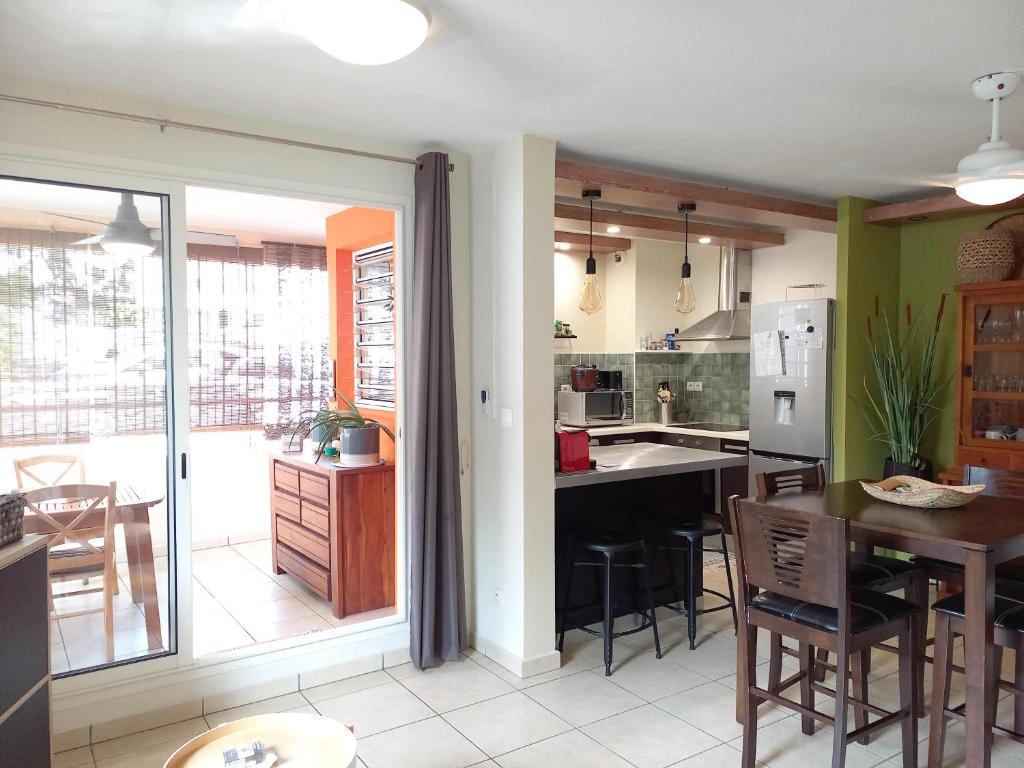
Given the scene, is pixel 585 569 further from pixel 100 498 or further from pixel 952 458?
pixel 952 458

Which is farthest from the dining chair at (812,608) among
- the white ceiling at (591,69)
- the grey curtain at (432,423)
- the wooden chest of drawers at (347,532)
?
the wooden chest of drawers at (347,532)

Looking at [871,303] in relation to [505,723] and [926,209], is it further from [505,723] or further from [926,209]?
[505,723]

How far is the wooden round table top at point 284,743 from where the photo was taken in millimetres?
1896

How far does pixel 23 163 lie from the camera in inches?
108

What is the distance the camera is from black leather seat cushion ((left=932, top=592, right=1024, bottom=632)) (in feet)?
7.85

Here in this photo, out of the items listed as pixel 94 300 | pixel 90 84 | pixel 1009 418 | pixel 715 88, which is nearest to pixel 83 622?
pixel 94 300

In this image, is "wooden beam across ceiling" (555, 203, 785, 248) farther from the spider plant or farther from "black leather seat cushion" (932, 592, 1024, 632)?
A: "black leather seat cushion" (932, 592, 1024, 632)

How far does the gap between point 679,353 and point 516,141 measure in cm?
372

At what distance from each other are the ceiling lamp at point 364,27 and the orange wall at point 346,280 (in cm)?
234

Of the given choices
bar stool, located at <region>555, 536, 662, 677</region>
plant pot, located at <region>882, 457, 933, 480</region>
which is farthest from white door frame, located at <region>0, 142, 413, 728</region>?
plant pot, located at <region>882, 457, 933, 480</region>

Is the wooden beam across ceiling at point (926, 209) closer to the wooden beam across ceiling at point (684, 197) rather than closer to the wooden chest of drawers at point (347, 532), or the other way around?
the wooden beam across ceiling at point (684, 197)

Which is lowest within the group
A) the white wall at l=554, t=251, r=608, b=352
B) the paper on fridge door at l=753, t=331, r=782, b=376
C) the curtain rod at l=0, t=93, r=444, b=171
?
the paper on fridge door at l=753, t=331, r=782, b=376

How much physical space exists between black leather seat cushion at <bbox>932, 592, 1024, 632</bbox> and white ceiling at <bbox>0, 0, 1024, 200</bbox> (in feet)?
6.12

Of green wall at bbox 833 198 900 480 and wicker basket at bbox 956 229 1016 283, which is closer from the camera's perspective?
wicker basket at bbox 956 229 1016 283
